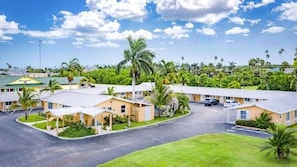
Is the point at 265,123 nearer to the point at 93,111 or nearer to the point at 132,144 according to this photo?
the point at 132,144

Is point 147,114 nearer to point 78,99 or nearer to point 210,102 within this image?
point 78,99

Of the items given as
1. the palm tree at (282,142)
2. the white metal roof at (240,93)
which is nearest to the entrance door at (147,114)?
the palm tree at (282,142)

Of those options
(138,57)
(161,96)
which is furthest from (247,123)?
(138,57)

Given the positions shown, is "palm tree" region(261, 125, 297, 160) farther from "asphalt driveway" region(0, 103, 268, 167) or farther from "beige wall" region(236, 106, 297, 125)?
"beige wall" region(236, 106, 297, 125)

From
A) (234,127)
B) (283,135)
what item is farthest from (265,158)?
(234,127)

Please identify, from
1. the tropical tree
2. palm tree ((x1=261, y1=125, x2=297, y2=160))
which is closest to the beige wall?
the tropical tree

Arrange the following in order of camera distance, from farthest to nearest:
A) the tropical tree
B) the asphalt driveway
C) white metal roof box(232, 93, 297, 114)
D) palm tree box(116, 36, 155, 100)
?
the tropical tree → palm tree box(116, 36, 155, 100) → white metal roof box(232, 93, 297, 114) → the asphalt driveway
